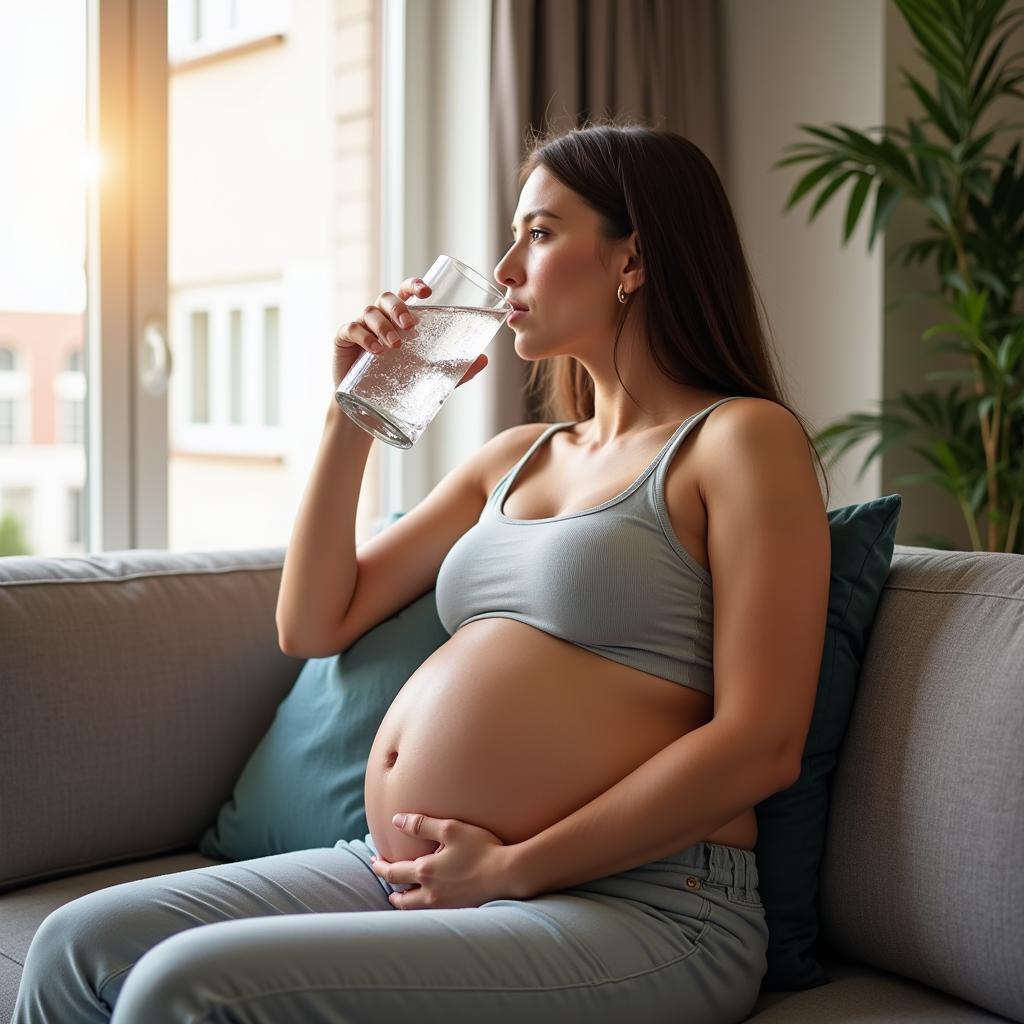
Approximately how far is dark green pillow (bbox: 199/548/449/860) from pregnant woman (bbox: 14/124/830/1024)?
0.16m

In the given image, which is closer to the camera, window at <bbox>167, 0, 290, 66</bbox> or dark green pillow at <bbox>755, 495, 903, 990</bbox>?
dark green pillow at <bbox>755, 495, 903, 990</bbox>

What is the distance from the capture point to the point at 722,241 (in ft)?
4.83

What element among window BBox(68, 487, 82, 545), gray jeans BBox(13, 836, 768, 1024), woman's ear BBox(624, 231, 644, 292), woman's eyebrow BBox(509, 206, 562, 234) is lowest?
gray jeans BBox(13, 836, 768, 1024)

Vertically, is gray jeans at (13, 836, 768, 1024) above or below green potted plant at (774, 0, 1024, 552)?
below

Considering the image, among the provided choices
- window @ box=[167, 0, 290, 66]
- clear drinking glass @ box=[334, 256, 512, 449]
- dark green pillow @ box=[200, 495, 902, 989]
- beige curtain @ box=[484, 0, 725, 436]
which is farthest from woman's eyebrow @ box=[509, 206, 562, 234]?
window @ box=[167, 0, 290, 66]

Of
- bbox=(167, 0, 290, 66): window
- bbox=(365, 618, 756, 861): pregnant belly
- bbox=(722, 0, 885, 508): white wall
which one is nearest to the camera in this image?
bbox=(365, 618, 756, 861): pregnant belly

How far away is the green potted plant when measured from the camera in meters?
2.53

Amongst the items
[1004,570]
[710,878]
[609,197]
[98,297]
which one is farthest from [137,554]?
[1004,570]

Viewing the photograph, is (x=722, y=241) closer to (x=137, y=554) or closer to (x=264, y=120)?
(x=137, y=554)

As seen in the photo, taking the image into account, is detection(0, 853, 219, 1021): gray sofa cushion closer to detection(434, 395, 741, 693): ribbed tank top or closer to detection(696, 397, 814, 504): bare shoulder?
detection(434, 395, 741, 693): ribbed tank top

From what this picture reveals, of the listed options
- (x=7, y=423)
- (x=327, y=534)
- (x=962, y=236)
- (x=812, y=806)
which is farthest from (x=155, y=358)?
(x=962, y=236)

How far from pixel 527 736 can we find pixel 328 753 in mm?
439

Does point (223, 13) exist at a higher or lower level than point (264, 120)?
higher

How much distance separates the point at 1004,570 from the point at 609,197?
0.60m
